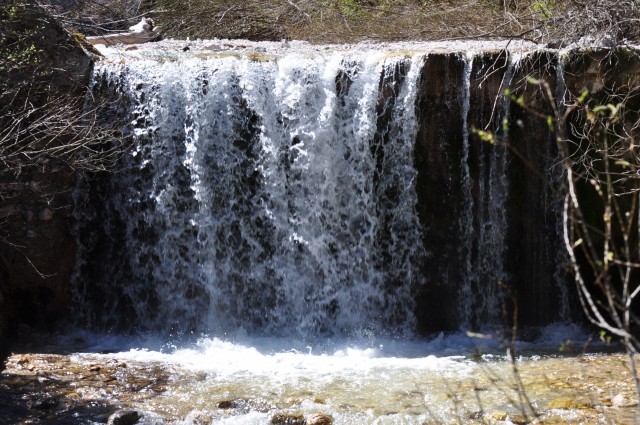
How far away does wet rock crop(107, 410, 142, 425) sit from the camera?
211 inches

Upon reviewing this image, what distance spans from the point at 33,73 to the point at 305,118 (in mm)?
2538

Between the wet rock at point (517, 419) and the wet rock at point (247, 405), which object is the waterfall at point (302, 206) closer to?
the wet rock at point (247, 405)

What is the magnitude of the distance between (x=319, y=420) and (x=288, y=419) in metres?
0.22

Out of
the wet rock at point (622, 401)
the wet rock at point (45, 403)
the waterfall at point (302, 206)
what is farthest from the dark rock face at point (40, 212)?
the wet rock at point (622, 401)

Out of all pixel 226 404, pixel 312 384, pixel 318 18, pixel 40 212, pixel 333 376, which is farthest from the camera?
pixel 318 18

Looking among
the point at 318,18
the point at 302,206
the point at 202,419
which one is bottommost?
the point at 202,419

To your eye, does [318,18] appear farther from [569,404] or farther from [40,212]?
[569,404]

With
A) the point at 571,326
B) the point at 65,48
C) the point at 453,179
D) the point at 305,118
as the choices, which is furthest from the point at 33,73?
the point at 571,326

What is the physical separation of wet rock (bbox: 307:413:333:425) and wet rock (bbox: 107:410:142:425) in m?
1.16

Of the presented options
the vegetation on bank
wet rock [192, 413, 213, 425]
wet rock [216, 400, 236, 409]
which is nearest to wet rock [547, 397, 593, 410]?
wet rock [216, 400, 236, 409]

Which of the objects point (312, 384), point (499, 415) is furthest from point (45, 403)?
point (499, 415)

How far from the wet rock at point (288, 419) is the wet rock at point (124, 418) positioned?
0.90m

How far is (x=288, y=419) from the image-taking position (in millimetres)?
5391

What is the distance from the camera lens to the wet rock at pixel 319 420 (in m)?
5.30
